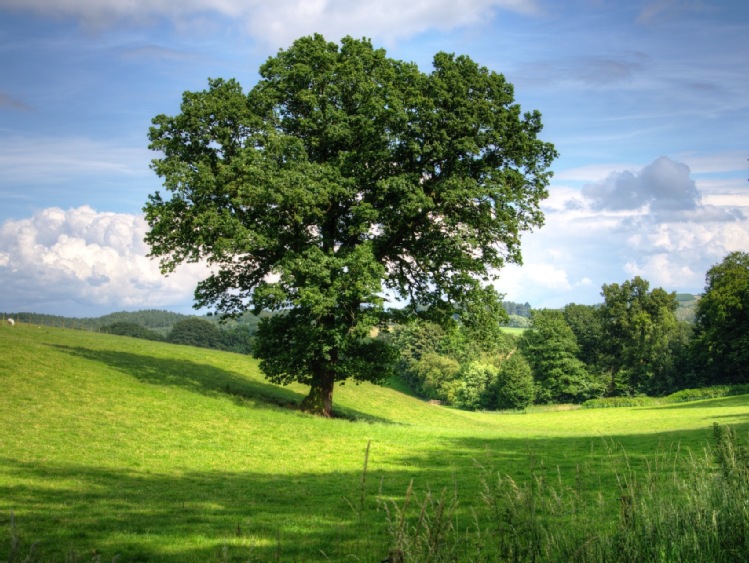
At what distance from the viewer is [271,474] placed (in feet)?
67.1

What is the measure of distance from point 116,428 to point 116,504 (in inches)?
479

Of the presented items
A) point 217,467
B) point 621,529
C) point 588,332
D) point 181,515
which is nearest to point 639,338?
point 588,332

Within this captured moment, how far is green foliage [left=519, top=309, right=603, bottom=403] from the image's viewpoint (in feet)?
Result: 324

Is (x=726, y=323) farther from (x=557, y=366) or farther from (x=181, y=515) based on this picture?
(x=181, y=515)

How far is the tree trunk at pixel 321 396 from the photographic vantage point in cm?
3603

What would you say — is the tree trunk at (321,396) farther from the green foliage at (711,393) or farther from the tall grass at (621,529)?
the green foliage at (711,393)

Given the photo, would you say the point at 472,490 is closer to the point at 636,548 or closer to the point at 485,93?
the point at 636,548

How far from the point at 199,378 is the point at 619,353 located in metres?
85.2

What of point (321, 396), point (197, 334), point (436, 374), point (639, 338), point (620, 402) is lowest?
point (620, 402)

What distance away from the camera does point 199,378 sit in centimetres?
4378

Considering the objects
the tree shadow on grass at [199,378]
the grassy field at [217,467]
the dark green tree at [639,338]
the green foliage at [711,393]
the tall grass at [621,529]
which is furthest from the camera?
the dark green tree at [639,338]

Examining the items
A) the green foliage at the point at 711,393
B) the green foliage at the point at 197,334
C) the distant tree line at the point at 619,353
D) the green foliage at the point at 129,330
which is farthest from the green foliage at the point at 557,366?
the green foliage at the point at 129,330

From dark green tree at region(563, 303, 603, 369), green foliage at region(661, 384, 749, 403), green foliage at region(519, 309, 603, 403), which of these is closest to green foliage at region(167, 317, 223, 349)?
green foliage at region(519, 309, 603, 403)

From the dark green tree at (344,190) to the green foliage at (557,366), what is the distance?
68411mm
